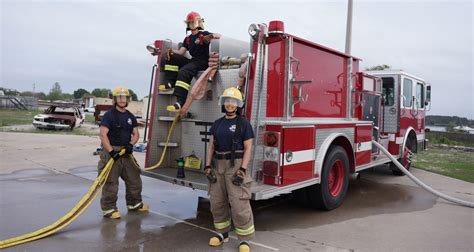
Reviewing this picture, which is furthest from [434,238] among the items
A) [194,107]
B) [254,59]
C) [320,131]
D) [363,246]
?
[194,107]

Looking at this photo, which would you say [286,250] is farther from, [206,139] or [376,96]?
[376,96]

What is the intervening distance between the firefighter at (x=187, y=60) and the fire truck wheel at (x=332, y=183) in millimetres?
2231

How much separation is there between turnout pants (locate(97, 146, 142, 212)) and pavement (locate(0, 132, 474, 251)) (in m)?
0.21

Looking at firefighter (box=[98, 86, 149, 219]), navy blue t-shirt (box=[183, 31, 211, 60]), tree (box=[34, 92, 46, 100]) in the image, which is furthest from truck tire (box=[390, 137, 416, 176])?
tree (box=[34, 92, 46, 100])

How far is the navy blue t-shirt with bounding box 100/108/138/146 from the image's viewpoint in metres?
4.80

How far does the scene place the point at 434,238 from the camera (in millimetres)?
4652

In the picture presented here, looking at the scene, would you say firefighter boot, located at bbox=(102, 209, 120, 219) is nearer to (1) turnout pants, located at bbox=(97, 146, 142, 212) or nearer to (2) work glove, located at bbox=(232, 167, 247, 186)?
(1) turnout pants, located at bbox=(97, 146, 142, 212)

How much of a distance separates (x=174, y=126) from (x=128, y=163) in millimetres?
865

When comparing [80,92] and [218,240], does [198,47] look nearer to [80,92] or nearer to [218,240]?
[218,240]

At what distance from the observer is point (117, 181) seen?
4.95m

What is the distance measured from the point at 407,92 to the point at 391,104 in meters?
0.75

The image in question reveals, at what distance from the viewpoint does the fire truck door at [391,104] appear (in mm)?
8094

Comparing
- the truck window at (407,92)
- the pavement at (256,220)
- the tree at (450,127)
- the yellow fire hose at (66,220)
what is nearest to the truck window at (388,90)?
the truck window at (407,92)

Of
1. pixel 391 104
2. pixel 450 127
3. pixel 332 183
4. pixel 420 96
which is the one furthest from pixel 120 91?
pixel 450 127
